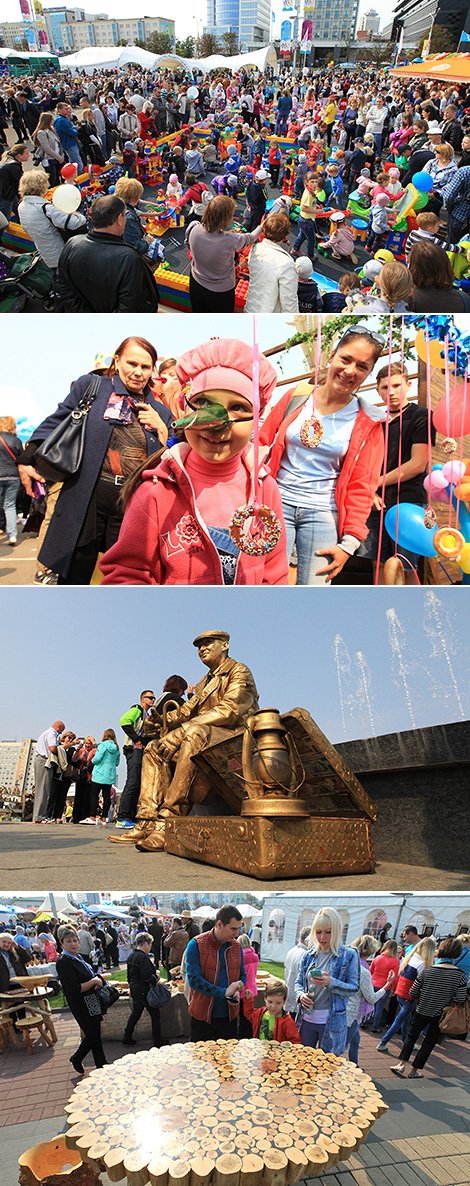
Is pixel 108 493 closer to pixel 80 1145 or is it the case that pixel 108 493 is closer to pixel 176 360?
pixel 176 360

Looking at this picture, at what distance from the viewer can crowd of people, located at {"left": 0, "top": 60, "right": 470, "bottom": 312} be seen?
3.35m

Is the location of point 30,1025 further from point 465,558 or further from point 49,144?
point 49,144

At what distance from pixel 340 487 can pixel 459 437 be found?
20.3 inches

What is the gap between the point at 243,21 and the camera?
151 ft

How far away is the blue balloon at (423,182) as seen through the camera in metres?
9.33

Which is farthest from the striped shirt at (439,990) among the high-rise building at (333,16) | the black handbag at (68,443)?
the high-rise building at (333,16)

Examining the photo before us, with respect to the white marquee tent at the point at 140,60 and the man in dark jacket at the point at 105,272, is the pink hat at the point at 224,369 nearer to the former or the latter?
the man in dark jacket at the point at 105,272

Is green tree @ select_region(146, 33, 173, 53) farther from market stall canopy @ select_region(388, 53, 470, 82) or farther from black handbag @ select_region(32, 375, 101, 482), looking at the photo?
black handbag @ select_region(32, 375, 101, 482)

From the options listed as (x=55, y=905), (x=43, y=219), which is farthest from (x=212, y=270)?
(x=55, y=905)

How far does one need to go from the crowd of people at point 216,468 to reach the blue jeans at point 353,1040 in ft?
5.18

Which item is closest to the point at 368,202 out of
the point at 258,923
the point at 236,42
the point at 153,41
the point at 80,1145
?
the point at 258,923

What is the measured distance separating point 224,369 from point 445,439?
885mm

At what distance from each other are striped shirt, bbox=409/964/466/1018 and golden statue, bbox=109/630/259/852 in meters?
1.19

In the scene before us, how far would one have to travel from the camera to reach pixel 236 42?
47.2 m
